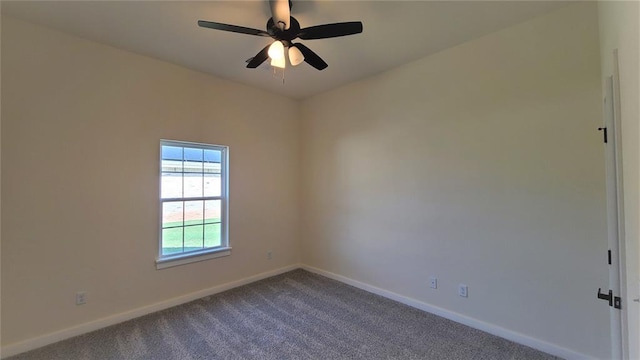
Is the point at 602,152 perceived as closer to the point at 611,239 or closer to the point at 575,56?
the point at 575,56

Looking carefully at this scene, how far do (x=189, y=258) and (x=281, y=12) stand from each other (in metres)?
2.91

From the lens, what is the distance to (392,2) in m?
2.17

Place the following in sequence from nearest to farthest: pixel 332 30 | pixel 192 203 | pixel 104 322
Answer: pixel 332 30 → pixel 104 322 → pixel 192 203

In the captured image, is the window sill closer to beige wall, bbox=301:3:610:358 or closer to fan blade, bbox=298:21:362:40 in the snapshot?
beige wall, bbox=301:3:610:358

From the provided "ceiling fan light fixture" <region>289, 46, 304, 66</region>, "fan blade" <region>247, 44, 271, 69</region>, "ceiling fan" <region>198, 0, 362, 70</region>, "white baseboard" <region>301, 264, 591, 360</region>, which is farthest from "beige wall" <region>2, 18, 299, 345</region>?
"white baseboard" <region>301, 264, 591, 360</region>

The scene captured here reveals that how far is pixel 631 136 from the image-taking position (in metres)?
1.07

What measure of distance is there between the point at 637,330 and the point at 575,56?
2115 millimetres

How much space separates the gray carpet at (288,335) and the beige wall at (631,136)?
4.84ft

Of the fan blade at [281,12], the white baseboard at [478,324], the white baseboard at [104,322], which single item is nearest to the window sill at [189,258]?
the white baseboard at [104,322]

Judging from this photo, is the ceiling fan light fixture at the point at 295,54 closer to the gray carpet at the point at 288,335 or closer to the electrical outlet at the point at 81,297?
the gray carpet at the point at 288,335

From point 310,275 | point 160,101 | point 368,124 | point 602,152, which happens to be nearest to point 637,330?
point 602,152

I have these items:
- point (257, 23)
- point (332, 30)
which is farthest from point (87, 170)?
point (332, 30)

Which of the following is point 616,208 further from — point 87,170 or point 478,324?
point 87,170

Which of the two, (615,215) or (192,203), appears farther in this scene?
(192,203)
